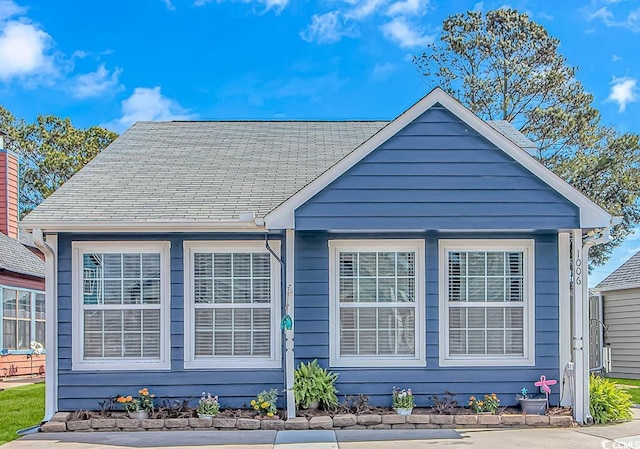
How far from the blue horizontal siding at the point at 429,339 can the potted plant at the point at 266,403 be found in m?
0.58

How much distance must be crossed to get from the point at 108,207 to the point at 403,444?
5.01 metres

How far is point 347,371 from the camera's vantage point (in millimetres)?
8805

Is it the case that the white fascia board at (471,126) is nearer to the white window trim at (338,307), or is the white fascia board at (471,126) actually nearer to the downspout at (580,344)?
the downspout at (580,344)

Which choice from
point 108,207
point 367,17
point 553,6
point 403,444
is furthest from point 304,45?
point 403,444

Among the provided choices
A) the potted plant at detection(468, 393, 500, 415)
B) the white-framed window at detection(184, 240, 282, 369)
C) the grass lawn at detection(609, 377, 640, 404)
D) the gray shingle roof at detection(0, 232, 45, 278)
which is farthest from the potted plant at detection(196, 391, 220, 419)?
the gray shingle roof at detection(0, 232, 45, 278)

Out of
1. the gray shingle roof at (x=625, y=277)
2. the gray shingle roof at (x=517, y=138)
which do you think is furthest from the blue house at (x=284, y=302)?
the gray shingle roof at (x=625, y=277)

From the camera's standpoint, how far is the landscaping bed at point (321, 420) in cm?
824

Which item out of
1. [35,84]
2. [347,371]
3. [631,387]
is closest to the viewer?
[347,371]

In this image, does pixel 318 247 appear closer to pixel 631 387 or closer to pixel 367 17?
pixel 631 387

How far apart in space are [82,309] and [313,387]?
3364 millimetres

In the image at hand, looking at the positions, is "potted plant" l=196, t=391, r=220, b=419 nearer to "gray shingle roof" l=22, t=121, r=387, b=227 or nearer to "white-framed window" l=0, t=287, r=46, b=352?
"gray shingle roof" l=22, t=121, r=387, b=227

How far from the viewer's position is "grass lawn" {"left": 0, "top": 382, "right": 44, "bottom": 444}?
869 centimetres

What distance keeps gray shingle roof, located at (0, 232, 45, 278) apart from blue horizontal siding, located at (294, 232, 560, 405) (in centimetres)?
982
